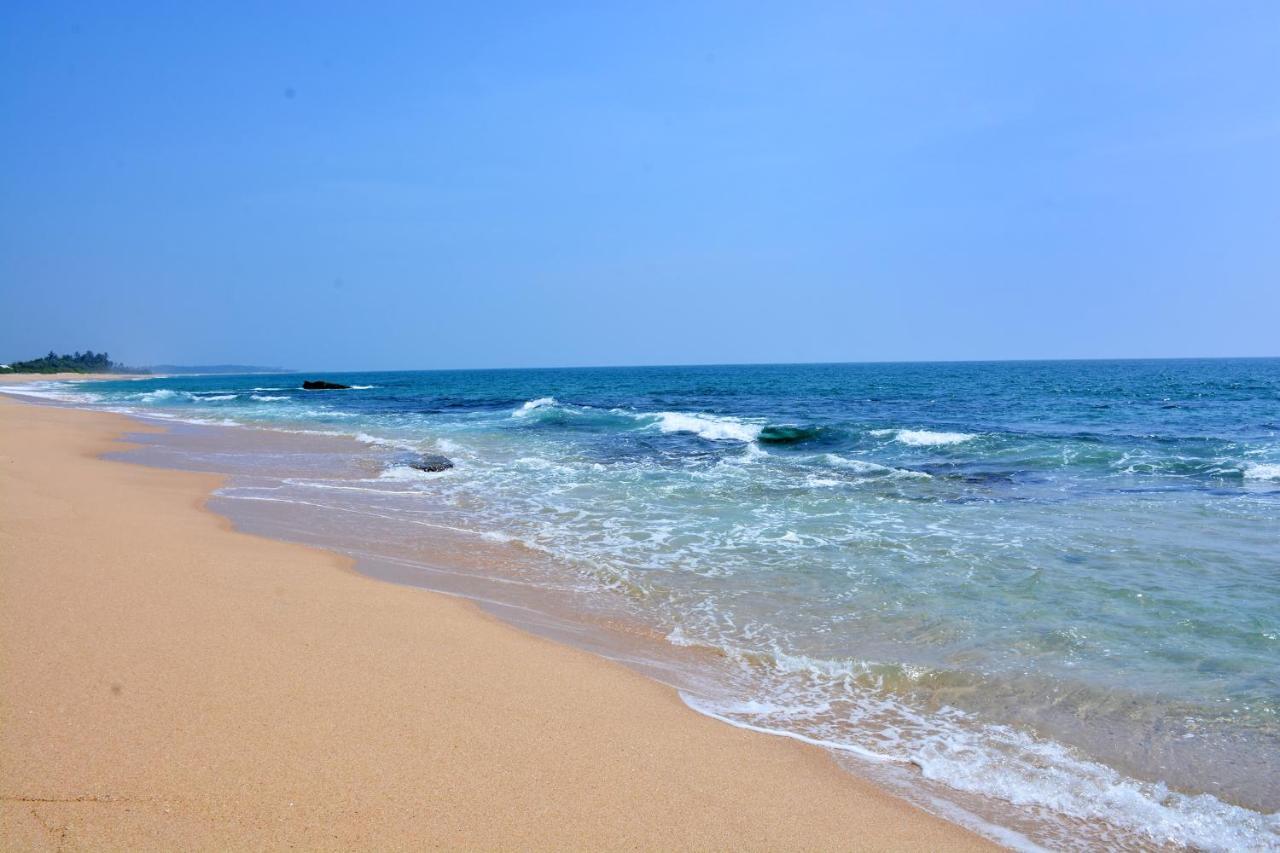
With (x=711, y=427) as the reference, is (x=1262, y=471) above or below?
below

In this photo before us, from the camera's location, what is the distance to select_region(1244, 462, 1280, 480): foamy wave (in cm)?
1289

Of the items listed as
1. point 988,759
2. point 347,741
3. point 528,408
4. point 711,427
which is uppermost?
point 528,408

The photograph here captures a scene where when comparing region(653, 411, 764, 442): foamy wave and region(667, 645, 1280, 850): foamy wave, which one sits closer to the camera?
region(667, 645, 1280, 850): foamy wave

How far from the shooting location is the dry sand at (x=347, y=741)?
2.77m

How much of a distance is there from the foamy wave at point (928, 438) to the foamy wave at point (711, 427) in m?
4.03

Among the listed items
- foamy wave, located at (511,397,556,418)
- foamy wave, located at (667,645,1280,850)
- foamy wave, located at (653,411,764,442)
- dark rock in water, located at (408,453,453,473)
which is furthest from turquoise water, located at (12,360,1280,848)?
foamy wave, located at (511,397,556,418)

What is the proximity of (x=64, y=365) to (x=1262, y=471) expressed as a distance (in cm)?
14008

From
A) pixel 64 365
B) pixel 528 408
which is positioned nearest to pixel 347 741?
pixel 528 408

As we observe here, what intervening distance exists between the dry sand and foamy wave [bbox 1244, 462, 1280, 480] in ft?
43.6

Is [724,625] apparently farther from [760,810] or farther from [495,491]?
[495,491]

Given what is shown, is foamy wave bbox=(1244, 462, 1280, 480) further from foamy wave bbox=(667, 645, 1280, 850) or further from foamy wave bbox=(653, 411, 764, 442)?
foamy wave bbox=(667, 645, 1280, 850)

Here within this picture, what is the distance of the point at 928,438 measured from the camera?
62.4ft

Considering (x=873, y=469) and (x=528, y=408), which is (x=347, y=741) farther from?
(x=528, y=408)

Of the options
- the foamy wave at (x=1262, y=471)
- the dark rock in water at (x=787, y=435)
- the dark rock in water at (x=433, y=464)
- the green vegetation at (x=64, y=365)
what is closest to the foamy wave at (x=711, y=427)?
the dark rock in water at (x=787, y=435)
